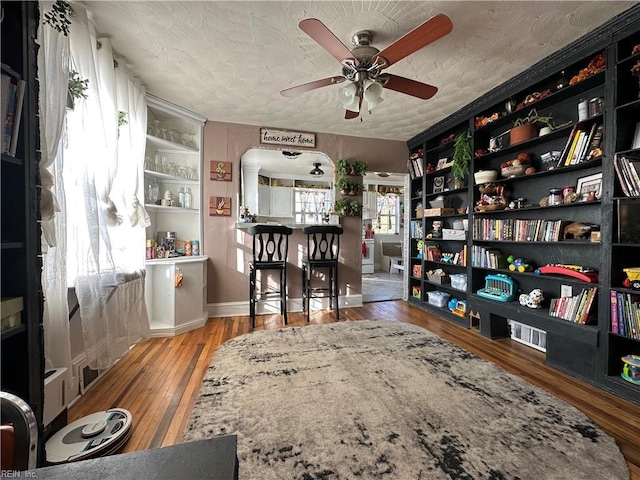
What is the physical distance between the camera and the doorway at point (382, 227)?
22.7ft

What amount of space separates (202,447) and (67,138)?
6.14 ft

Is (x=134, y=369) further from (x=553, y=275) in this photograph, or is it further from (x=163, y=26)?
(x=553, y=275)

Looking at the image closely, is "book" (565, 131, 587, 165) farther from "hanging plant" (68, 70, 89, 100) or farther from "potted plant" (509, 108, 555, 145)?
"hanging plant" (68, 70, 89, 100)

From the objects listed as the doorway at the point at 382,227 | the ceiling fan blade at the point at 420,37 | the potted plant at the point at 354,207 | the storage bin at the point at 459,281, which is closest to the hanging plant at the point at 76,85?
the ceiling fan blade at the point at 420,37

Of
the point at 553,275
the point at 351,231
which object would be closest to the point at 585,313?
the point at 553,275

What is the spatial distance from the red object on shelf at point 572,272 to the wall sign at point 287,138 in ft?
9.67

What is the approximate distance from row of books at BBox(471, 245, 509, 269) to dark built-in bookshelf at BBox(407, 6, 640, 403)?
1cm

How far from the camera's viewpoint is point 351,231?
12.8 ft

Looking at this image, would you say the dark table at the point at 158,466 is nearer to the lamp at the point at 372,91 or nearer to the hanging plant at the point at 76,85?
the hanging plant at the point at 76,85

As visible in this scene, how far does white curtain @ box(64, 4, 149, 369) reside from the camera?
164cm

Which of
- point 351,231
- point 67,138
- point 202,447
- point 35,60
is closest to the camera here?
point 202,447

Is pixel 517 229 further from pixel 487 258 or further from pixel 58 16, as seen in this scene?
pixel 58 16

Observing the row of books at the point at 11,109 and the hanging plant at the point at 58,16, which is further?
the hanging plant at the point at 58,16

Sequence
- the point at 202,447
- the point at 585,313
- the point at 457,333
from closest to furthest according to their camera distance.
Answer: the point at 202,447
the point at 585,313
the point at 457,333
